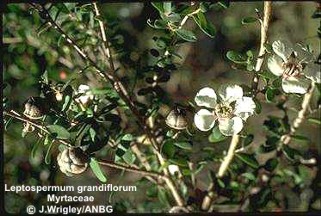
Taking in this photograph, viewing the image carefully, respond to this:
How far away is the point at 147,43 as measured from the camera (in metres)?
1.90

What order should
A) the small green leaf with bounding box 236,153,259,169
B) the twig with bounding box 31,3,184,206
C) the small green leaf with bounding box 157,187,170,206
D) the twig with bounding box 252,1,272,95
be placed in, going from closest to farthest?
the twig with bounding box 252,1,272,95 → the twig with bounding box 31,3,184,206 → the small green leaf with bounding box 236,153,259,169 → the small green leaf with bounding box 157,187,170,206

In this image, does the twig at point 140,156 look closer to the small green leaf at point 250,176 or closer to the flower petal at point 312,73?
the small green leaf at point 250,176

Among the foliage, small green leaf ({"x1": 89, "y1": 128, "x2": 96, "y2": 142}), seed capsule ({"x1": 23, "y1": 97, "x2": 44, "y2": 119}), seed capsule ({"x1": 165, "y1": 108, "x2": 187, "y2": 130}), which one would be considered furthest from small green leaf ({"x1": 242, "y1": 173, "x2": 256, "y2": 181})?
seed capsule ({"x1": 23, "y1": 97, "x2": 44, "y2": 119})

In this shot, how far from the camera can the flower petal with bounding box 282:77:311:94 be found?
3.52 ft

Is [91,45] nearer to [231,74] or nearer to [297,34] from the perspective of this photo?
[231,74]

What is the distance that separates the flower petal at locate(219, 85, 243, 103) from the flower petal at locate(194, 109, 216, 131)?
46mm

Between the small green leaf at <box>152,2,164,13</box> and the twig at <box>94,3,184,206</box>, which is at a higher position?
the small green leaf at <box>152,2,164,13</box>

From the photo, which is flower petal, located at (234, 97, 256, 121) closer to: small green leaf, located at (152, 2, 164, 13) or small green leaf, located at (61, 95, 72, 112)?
small green leaf, located at (152, 2, 164, 13)

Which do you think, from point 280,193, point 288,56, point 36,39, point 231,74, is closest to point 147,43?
point 231,74

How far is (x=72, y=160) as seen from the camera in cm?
104

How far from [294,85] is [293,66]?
0.04 metres

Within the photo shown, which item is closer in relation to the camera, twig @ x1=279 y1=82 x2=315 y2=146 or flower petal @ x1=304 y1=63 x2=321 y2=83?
flower petal @ x1=304 y1=63 x2=321 y2=83

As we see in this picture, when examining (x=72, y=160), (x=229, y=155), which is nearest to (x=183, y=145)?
(x=229, y=155)

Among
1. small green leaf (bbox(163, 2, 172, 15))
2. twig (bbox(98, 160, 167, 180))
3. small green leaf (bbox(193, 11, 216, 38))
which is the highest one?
small green leaf (bbox(163, 2, 172, 15))
